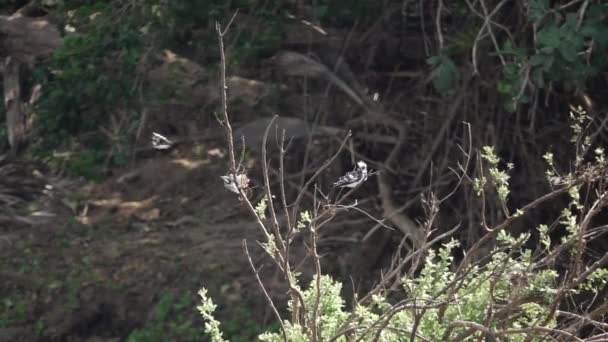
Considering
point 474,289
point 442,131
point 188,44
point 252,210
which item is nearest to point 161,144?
point 252,210

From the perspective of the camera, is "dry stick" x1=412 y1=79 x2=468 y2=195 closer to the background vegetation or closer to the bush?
the background vegetation

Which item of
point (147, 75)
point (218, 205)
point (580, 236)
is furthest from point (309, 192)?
point (580, 236)

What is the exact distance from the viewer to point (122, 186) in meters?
6.79

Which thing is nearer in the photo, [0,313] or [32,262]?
[0,313]

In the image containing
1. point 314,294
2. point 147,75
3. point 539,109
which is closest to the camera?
point 314,294

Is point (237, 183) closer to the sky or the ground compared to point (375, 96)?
closer to the sky

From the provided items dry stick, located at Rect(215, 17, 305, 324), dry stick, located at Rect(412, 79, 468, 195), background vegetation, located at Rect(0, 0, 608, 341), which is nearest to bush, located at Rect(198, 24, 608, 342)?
dry stick, located at Rect(215, 17, 305, 324)

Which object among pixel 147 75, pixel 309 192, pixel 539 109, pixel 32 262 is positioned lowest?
pixel 32 262

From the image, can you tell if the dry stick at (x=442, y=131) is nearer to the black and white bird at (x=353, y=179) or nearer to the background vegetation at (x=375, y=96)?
the background vegetation at (x=375, y=96)

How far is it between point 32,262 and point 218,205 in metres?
1.25

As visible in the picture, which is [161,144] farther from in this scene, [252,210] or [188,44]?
[188,44]

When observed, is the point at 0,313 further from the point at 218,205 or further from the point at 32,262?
the point at 218,205

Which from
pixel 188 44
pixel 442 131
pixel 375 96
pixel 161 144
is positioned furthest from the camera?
pixel 375 96

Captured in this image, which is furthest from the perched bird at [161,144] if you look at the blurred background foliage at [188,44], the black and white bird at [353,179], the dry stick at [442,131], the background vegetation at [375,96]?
the dry stick at [442,131]
